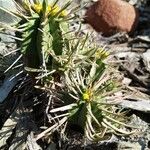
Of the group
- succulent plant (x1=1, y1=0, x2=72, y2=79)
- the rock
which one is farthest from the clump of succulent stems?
the rock

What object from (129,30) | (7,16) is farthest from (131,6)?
(7,16)

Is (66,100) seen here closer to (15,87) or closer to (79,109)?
(79,109)

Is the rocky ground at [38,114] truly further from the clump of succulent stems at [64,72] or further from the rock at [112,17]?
the rock at [112,17]

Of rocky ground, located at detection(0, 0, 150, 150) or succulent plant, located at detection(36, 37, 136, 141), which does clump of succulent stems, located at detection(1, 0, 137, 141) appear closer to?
succulent plant, located at detection(36, 37, 136, 141)

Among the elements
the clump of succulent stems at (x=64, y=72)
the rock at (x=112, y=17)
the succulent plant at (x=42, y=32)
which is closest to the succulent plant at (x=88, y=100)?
the clump of succulent stems at (x=64, y=72)

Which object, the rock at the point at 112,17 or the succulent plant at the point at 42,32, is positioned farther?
the rock at the point at 112,17

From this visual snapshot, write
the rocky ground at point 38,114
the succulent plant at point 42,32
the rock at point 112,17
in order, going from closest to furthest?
the succulent plant at point 42,32 < the rocky ground at point 38,114 < the rock at point 112,17

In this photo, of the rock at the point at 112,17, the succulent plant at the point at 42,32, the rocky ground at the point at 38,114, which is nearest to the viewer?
the succulent plant at the point at 42,32

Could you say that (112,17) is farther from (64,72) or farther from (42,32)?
(42,32)
